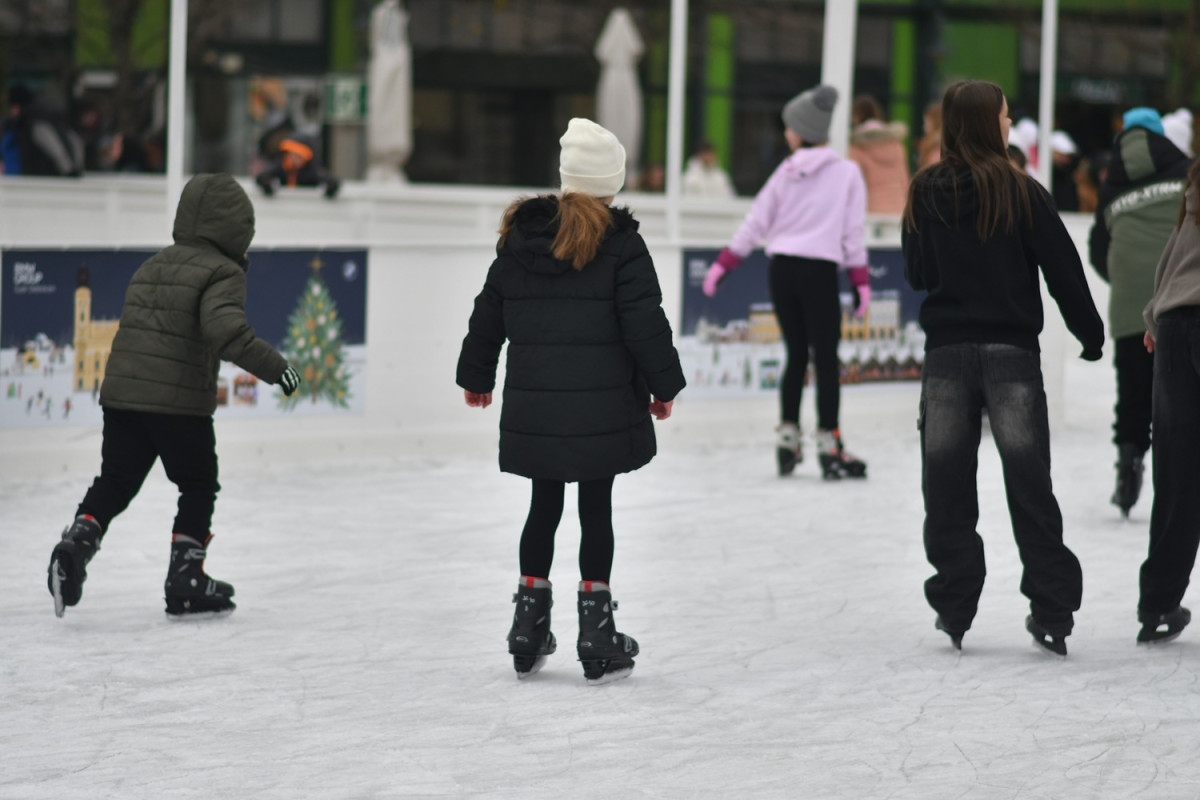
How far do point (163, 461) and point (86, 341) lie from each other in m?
2.62

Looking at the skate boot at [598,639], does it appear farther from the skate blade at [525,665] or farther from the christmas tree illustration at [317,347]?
the christmas tree illustration at [317,347]

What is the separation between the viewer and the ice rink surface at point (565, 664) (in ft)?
14.7

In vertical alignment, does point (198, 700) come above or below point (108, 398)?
below

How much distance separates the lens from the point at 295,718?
492cm

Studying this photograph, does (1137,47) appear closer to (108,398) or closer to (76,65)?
(76,65)

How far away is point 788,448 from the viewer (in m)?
9.20

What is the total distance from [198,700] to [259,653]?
575mm

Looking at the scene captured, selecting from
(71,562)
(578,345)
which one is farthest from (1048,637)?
(71,562)

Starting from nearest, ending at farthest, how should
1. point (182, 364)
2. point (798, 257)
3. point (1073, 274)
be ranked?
point (1073, 274), point (182, 364), point (798, 257)

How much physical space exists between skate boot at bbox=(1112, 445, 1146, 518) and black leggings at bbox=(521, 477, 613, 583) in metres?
3.41

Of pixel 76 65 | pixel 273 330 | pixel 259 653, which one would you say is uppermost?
pixel 76 65

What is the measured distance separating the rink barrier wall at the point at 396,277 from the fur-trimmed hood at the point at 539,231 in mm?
3597

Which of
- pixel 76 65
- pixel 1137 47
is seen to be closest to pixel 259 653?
pixel 76 65

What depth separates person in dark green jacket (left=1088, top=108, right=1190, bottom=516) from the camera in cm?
745
